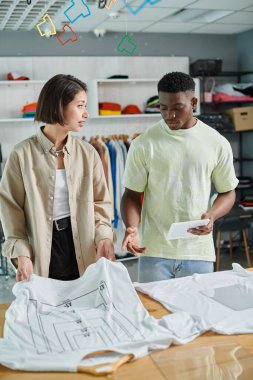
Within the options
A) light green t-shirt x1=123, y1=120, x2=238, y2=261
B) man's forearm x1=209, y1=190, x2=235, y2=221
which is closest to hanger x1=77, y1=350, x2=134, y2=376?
light green t-shirt x1=123, y1=120, x2=238, y2=261

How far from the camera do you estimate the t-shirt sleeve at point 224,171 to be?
2.44 meters

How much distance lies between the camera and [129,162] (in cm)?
241

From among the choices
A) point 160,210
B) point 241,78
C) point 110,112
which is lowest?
point 160,210

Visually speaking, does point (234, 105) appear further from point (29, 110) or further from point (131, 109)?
point (29, 110)

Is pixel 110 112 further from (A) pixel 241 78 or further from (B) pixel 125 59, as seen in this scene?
(A) pixel 241 78

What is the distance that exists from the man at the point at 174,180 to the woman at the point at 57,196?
0.21m

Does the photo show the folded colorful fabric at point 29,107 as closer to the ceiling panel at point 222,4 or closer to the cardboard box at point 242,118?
the ceiling panel at point 222,4

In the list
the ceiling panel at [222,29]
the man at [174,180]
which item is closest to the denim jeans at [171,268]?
the man at [174,180]

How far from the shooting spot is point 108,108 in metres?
5.98

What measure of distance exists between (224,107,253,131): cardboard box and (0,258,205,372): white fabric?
4.74 meters

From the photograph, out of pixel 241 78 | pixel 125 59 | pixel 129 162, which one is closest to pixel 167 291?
pixel 129 162

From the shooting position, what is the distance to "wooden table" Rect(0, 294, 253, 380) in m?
1.38

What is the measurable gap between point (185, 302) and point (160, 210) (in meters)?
0.59

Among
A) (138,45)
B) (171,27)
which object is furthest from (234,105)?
(138,45)
